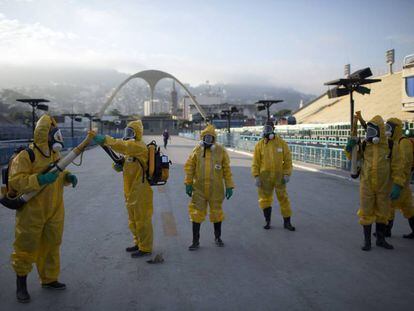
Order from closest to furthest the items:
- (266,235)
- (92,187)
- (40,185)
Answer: (40,185), (266,235), (92,187)

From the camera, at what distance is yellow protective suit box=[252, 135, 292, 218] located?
6441mm

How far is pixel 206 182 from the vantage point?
18.1 ft

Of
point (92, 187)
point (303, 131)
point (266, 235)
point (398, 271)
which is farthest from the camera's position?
point (303, 131)

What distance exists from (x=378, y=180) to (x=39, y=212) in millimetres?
4614

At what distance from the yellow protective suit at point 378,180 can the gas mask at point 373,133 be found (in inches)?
2.1

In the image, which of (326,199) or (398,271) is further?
(326,199)

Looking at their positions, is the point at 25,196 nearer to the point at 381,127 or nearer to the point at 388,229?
the point at 381,127

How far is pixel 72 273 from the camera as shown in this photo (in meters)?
4.53

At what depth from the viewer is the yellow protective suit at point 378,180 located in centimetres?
532

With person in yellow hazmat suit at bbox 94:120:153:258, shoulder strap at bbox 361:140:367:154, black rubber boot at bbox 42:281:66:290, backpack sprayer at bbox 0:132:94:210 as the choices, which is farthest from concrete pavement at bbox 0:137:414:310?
shoulder strap at bbox 361:140:367:154

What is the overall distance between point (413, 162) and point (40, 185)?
5835 mm

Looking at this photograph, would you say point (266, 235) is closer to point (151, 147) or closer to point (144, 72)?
point (151, 147)

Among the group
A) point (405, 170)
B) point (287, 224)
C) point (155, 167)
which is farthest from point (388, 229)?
point (155, 167)

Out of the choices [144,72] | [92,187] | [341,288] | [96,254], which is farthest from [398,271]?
[144,72]
